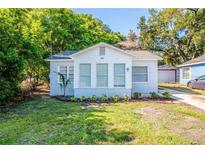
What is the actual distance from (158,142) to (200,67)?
55.5 ft

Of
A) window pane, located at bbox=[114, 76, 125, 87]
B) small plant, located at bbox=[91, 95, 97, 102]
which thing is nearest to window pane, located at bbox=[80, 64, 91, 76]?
small plant, located at bbox=[91, 95, 97, 102]

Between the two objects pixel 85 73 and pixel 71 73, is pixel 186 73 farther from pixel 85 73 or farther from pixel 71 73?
pixel 85 73

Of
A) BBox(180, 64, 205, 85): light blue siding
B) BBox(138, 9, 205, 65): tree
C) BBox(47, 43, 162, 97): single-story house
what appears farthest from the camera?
BBox(138, 9, 205, 65): tree

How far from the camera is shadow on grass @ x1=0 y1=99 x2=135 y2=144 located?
22.0ft

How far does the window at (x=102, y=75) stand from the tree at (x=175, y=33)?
16971 mm

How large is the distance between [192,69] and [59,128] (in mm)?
17996

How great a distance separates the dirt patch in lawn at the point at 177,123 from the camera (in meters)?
7.14

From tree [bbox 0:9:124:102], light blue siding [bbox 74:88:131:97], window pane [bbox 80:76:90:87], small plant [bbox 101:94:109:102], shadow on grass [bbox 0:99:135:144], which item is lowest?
shadow on grass [bbox 0:99:135:144]

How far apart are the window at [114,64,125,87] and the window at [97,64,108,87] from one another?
46cm

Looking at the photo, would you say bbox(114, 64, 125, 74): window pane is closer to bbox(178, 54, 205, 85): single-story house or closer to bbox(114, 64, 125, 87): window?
bbox(114, 64, 125, 87): window

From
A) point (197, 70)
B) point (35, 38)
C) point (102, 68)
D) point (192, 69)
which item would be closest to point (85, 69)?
point (102, 68)

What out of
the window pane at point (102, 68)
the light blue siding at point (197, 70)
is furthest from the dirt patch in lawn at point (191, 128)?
the light blue siding at point (197, 70)

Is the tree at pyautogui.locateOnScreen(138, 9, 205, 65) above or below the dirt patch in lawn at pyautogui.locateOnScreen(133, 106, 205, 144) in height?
above
